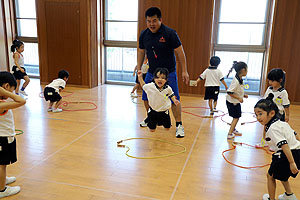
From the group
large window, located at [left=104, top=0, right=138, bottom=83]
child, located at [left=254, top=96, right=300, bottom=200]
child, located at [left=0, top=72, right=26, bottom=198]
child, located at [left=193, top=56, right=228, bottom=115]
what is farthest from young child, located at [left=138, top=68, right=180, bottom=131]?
large window, located at [left=104, top=0, right=138, bottom=83]

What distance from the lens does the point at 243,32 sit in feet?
20.8

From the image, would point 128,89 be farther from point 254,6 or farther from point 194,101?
point 254,6

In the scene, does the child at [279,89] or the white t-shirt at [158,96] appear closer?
the child at [279,89]

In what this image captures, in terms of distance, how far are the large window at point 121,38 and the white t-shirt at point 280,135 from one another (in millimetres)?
5449

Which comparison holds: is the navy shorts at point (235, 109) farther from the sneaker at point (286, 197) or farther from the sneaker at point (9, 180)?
the sneaker at point (9, 180)

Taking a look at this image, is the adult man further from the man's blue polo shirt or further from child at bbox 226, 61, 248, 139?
child at bbox 226, 61, 248, 139

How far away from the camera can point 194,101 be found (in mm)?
5816

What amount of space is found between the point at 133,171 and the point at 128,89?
4.34 m

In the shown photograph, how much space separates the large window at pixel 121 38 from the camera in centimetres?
697

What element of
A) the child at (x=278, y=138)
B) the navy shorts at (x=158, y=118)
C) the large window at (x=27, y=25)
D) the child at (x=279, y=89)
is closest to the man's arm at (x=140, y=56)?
the navy shorts at (x=158, y=118)

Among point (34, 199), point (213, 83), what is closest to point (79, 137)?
point (34, 199)

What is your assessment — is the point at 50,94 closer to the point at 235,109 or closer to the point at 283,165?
the point at 235,109

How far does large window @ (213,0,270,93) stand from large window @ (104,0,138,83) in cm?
211

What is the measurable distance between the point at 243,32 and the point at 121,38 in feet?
10.0
